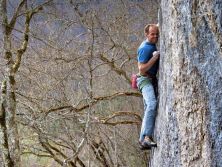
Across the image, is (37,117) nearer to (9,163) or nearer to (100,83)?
(9,163)

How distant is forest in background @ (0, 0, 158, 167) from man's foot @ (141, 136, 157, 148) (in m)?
4.70

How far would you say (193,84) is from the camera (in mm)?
4371

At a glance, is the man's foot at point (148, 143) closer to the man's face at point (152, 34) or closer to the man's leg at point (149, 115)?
the man's leg at point (149, 115)

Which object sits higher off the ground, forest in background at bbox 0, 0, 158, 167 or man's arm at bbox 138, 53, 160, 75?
forest in background at bbox 0, 0, 158, 167

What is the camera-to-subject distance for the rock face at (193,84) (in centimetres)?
418

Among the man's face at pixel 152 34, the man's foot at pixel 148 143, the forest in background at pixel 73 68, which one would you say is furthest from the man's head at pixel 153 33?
the forest in background at pixel 73 68

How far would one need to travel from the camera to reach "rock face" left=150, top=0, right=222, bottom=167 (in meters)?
4.18

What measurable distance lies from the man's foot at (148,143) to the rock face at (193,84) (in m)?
0.37

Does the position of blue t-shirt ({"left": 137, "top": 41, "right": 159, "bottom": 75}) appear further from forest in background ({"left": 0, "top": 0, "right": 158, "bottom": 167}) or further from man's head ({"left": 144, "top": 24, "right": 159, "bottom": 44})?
forest in background ({"left": 0, "top": 0, "right": 158, "bottom": 167})

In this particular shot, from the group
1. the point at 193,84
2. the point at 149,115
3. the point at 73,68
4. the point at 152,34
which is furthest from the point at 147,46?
the point at 73,68

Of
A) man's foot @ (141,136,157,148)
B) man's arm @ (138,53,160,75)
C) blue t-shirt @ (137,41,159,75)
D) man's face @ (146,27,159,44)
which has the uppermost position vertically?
man's face @ (146,27,159,44)

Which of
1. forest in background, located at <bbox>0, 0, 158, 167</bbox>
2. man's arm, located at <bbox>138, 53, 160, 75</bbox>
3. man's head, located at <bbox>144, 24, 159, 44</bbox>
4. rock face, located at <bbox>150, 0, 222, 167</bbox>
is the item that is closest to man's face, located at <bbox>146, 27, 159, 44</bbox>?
man's head, located at <bbox>144, 24, 159, 44</bbox>

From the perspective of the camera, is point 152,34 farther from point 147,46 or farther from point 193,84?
point 193,84

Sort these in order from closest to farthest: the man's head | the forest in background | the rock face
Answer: the rock face → the man's head → the forest in background
